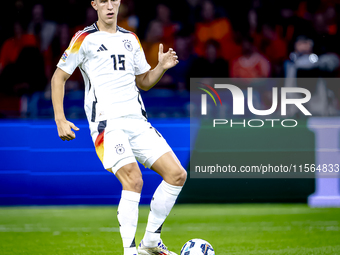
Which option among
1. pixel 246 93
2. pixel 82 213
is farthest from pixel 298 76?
pixel 82 213

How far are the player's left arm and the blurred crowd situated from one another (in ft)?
9.19

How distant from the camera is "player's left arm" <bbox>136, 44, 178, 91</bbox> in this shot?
13.2 ft

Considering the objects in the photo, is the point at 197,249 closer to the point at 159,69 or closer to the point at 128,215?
the point at 128,215

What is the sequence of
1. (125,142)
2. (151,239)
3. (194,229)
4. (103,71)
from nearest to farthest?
(125,142) < (103,71) < (151,239) < (194,229)

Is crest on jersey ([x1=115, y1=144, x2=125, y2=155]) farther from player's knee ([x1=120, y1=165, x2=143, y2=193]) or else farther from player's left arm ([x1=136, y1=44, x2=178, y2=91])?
player's left arm ([x1=136, y1=44, x2=178, y2=91])

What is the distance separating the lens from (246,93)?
22.8 ft

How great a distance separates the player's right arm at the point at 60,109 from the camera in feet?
11.9

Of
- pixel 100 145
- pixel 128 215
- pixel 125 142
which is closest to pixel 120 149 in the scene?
pixel 125 142

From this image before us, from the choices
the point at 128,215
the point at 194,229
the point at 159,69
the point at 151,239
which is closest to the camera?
the point at 128,215

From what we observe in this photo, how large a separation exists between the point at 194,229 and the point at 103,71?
2394mm

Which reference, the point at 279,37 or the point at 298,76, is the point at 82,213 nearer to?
the point at 298,76

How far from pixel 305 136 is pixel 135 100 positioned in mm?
3619

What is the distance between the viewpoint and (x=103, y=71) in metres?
3.76

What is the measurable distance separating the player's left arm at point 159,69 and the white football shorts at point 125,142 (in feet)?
1.22
